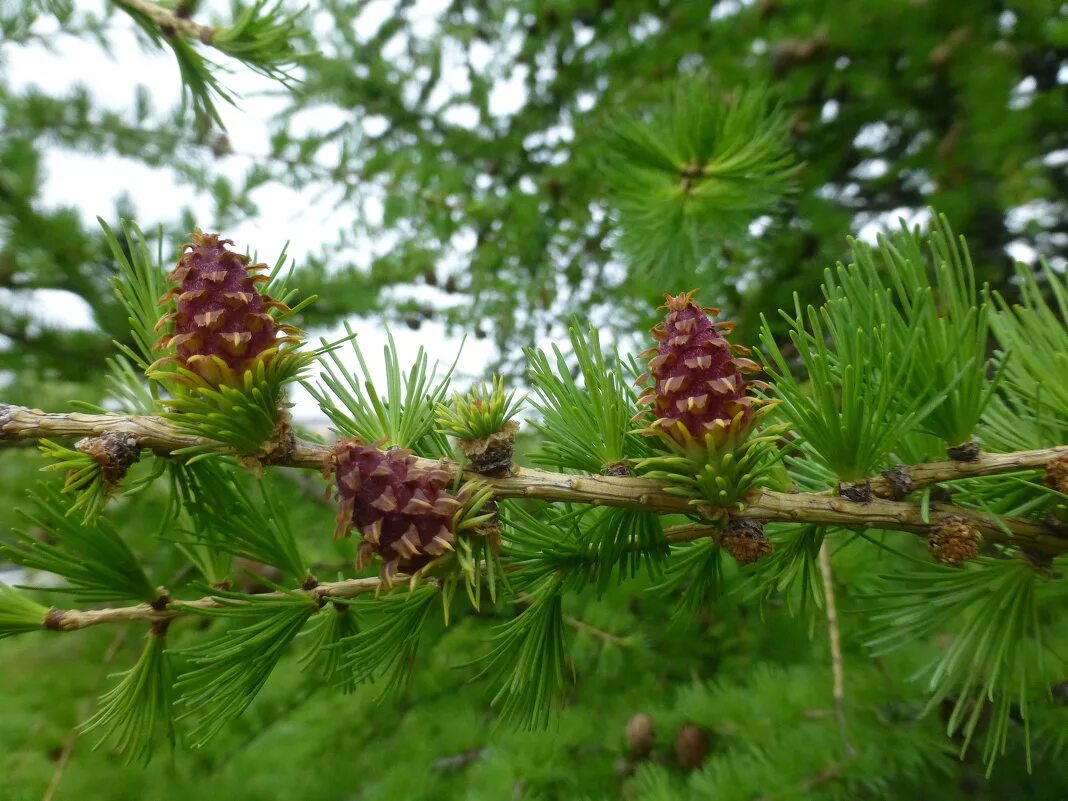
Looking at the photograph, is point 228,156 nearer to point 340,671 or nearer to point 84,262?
point 84,262

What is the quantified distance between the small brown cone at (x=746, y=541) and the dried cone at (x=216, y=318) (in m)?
0.33

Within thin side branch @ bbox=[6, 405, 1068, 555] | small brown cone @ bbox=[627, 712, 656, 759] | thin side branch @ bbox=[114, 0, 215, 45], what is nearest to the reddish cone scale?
thin side branch @ bbox=[6, 405, 1068, 555]

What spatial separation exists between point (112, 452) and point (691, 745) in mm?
1030

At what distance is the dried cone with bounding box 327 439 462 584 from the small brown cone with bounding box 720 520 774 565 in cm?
19

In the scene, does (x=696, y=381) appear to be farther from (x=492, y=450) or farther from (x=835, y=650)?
(x=835, y=650)

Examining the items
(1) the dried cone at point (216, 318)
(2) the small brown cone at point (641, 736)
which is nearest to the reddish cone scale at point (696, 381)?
(1) the dried cone at point (216, 318)

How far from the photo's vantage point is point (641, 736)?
3.71ft

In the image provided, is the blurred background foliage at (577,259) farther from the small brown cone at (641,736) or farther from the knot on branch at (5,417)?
the knot on branch at (5,417)

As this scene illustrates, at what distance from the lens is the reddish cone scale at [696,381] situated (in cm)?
43

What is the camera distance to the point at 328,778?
1270mm

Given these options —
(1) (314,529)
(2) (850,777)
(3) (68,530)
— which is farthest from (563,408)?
(1) (314,529)

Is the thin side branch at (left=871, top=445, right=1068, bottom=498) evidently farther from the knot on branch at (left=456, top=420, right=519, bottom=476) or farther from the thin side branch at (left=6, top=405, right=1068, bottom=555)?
the knot on branch at (left=456, top=420, right=519, bottom=476)

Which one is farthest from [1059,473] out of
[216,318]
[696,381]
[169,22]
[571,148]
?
[571,148]

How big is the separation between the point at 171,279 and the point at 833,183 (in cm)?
187
